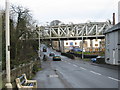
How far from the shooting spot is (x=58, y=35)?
86062 mm

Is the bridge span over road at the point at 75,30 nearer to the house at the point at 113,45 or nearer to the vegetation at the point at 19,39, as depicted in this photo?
the house at the point at 113,45

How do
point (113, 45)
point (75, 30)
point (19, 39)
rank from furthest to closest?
point (75, 30)
point (113, 45)
point (19, 39)

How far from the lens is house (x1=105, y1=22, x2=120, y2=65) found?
118 feet

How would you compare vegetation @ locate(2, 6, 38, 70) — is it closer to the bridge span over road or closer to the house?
the house

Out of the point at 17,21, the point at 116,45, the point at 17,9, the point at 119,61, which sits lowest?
the point at 119,61

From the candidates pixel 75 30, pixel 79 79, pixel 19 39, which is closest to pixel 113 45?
pixel 19 39

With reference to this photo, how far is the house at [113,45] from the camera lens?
118ft

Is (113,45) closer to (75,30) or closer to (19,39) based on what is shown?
(19,39)

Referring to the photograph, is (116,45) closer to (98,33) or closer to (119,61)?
(119,61)

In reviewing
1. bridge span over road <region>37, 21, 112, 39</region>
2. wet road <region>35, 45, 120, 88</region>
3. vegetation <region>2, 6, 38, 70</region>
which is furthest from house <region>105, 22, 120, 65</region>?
bridge span over road <region>37, 21, 112, 39</region>

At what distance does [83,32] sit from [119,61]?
5184 cm

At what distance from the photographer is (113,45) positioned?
38438 millimetres

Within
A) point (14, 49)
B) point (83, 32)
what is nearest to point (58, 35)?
point (83, 32)

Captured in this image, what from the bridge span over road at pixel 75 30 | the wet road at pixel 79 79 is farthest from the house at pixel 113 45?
the bridge span over road at pixel 75 30
